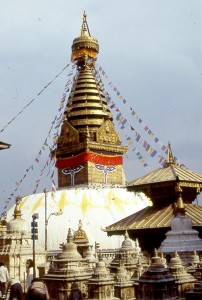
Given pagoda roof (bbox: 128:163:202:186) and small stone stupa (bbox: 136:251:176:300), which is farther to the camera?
pagoda roof (bbox: 128:163:202:186)

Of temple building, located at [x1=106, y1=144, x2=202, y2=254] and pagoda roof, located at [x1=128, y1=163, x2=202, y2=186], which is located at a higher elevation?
pagoda roof, located at [x1=128, y1=163, x2=202, y2=186]

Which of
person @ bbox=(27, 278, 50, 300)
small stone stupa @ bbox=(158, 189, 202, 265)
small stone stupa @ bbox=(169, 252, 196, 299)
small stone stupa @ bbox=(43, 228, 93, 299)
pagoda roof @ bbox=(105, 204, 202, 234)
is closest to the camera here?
person @ bbox=(27, 278, 50, 300)

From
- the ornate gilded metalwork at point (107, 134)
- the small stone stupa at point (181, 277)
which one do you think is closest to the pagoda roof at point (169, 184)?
the small stone stupa at point (181, 277)

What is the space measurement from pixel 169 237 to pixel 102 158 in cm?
2533

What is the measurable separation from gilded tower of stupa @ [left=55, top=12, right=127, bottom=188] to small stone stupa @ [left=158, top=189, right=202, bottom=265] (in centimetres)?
2319

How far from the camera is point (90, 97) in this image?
4453 cm

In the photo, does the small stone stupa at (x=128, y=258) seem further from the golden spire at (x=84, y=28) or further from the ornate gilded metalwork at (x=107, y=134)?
the golden spire at (x=84, y=28)

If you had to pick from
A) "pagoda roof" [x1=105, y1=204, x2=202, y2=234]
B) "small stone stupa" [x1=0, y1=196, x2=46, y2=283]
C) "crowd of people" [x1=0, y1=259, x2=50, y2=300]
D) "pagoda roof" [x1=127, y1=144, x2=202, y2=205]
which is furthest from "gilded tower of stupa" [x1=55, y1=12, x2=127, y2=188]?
"crowd of people" [x1=0, y1=259, x2=50, y2=300]

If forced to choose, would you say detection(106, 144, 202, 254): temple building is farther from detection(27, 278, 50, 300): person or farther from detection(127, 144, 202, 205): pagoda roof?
detection(27, 278, 50, 300): person

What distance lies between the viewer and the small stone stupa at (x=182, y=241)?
1683 centimetres

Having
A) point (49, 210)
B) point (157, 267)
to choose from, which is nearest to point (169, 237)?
point (157, 267)

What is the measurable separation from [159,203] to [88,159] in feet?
60.0

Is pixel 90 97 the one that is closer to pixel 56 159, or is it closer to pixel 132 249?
pixel 56 159

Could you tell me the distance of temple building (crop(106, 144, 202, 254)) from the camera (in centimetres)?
2173
